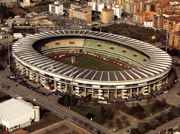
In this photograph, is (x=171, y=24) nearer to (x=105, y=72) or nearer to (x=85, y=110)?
(x=105, y=72)

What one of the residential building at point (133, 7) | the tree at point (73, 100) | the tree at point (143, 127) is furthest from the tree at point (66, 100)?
the residential building at point (133, 7)

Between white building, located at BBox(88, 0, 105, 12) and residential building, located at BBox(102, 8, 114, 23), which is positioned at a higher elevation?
white building, located at BBox(88, 0, 105, 12)

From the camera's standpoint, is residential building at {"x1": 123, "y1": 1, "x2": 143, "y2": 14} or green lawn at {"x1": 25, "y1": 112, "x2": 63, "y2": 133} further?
residential building at {"x1": 123, "y1": 1, "x2": 143, "y2": 14}

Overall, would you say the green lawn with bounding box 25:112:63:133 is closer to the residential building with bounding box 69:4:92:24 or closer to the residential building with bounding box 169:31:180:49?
the residential building with bounding box 169:31:180:49

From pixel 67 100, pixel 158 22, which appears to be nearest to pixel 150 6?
pixel 158 22

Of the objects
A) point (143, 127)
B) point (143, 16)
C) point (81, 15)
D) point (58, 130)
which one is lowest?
point (58, 130)

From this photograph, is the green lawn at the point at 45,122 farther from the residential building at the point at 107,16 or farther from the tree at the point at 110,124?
the residential building at the point at 107,16

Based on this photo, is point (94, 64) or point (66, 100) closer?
point (66, 100)

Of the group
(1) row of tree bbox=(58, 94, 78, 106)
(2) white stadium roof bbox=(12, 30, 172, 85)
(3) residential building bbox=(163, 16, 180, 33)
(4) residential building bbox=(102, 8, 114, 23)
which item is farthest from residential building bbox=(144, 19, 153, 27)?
(1) row of tree bbox=(58, 94, 78, 106)
